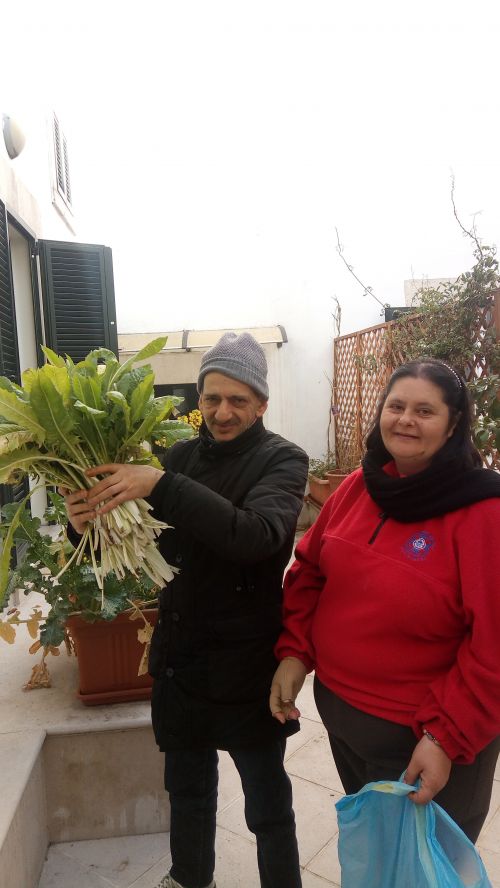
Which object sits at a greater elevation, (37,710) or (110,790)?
(37,710)

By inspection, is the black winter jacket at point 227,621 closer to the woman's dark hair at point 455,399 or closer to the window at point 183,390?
the woman's dark hair at point 455,399

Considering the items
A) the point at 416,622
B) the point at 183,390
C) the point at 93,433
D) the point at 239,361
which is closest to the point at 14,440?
the point at 93,433

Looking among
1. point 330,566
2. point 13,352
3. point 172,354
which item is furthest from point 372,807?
point 172,354

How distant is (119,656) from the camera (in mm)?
1997

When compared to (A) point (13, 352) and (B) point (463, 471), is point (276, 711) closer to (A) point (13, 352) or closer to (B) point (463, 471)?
(B) point (463, 471)

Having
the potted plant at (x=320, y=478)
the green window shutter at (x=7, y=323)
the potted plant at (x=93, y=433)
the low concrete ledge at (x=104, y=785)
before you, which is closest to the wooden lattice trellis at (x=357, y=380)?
the potted plant at (x=320, y=478)

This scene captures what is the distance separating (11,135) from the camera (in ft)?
9.59

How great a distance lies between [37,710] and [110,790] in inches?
14.2

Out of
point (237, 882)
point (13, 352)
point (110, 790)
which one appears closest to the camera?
point (237, 882)

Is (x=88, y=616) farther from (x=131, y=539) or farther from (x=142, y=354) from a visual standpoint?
(x=142, y=354)

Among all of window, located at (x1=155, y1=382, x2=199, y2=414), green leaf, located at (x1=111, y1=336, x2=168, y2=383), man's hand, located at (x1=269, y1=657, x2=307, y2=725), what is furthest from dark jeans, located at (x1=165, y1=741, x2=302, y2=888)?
window, located at (x1=155, y1=382, x2=199, y2=414)

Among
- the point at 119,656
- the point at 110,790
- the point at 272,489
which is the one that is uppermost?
the point at 272,489

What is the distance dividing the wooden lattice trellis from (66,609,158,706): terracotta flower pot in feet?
9.14

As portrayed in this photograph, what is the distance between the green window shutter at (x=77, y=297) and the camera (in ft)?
12.2
